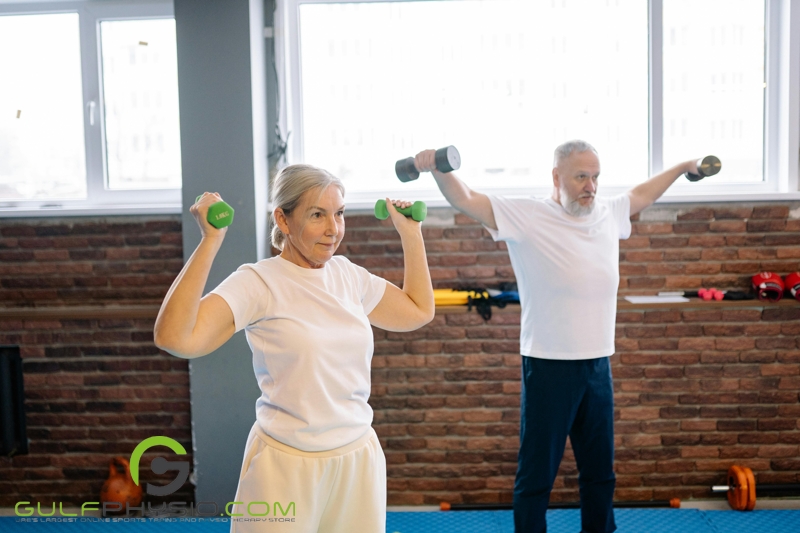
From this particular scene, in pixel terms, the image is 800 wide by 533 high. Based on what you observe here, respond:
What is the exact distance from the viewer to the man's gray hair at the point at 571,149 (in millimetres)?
2893

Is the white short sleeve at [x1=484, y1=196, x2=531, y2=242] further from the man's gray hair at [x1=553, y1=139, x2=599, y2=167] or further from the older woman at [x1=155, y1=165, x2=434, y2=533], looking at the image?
the older woman at [x1=155, y1=165, x2=434, y2=533]

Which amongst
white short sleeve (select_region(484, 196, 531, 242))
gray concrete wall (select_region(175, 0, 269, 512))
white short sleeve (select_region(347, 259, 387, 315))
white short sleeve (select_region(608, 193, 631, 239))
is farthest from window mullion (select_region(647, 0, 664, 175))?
white short sleeve (select_region(347, 259, 387, 315))

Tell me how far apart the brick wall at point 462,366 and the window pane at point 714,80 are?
44 cm

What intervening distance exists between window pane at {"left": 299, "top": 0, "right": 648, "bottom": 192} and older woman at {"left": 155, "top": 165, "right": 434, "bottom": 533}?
206 centimetres

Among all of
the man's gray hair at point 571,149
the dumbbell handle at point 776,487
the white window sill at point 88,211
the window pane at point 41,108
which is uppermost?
the window pane at point 41,108

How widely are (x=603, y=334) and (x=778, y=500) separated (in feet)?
5.42

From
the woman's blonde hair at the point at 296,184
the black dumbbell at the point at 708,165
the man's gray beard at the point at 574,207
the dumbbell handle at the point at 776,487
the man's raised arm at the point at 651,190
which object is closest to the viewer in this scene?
→ the woman's blonde hair at the point at 296,184

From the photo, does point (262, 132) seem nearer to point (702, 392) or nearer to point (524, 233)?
point (524, 233)

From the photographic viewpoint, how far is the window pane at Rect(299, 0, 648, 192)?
3672 millimetres

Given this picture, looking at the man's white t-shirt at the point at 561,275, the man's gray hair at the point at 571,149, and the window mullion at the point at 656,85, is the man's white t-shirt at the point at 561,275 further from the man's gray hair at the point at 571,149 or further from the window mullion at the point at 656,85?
the window mullion at the point at 656,85

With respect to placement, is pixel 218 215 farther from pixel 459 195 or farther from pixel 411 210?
pixel 459 195

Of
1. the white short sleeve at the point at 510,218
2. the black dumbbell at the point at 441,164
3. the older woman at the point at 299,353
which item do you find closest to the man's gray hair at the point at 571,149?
the white short sleeve at the point at 510,218

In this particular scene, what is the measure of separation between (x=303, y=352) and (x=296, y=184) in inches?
17.3

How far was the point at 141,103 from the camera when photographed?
3.77 m
